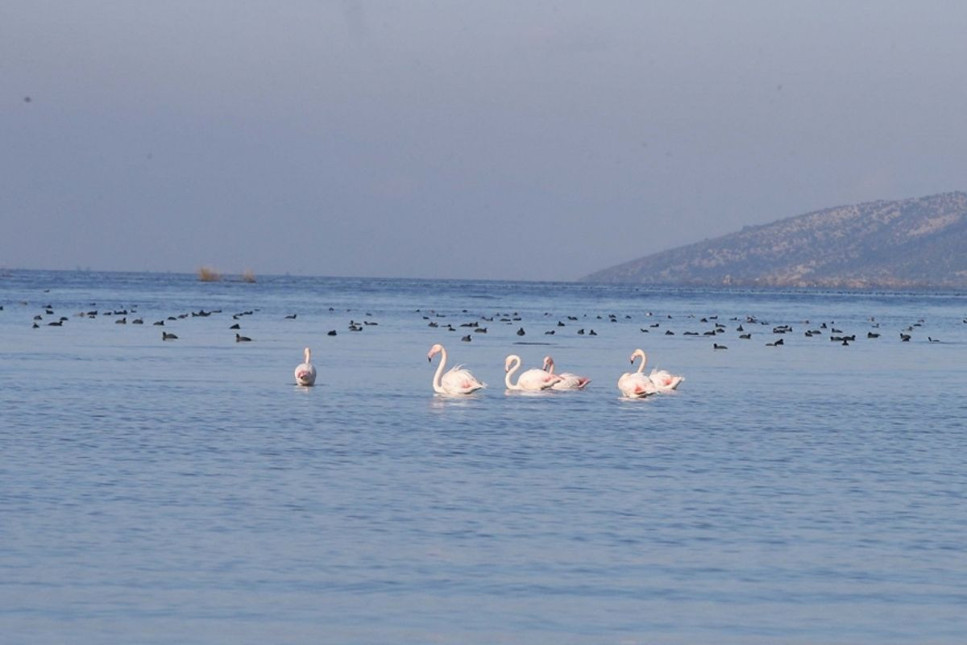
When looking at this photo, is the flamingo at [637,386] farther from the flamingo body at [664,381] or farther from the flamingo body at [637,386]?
the flamingo body at [664,381]

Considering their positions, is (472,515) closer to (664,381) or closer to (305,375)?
(305,375)

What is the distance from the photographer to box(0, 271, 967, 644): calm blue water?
487 inches

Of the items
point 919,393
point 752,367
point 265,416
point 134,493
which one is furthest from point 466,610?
point 752,367

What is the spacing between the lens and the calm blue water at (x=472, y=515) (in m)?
12.4

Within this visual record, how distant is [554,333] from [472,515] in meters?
50.8

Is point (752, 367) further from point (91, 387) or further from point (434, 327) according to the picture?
point (434, 327)

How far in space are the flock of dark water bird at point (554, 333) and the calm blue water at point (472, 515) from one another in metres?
0.67

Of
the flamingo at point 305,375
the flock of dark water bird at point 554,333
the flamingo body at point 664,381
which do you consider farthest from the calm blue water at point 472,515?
the flamingo at point 305,375

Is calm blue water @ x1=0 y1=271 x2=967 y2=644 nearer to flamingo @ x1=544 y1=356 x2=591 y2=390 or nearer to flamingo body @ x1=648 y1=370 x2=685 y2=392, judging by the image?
flamingo body @ x1=648 y1=370 x2=685 y2=392

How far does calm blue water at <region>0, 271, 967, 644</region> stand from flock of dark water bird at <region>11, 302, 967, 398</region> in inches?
26.4

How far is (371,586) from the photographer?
13.3 m

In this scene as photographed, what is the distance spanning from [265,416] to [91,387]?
256 inches

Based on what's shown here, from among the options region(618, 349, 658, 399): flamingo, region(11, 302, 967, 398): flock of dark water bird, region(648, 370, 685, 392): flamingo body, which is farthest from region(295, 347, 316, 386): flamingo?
region(648, 370, 685, 392): flamingo body

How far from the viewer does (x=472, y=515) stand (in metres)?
16.7
